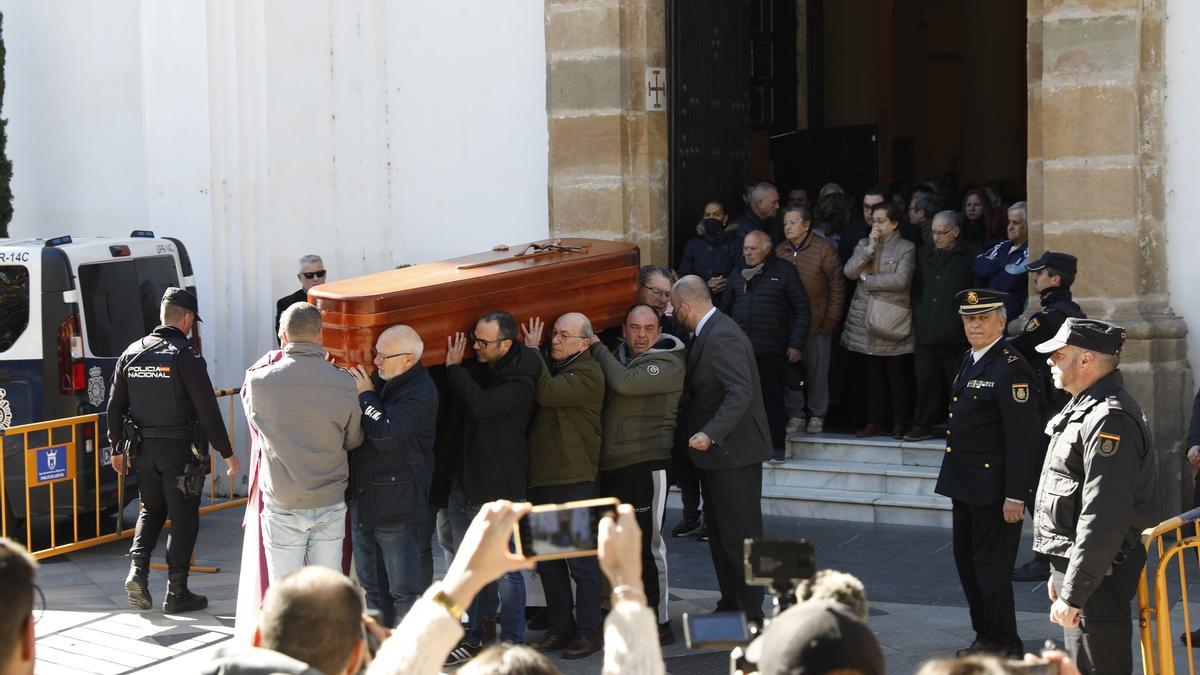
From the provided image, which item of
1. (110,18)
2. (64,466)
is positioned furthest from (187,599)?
(110,18)

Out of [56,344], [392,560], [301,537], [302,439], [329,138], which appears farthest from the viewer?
[329,138]

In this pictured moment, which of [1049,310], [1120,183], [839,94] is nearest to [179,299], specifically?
[1049,310]

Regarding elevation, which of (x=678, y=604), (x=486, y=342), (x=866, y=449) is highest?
(x=486, y=342)

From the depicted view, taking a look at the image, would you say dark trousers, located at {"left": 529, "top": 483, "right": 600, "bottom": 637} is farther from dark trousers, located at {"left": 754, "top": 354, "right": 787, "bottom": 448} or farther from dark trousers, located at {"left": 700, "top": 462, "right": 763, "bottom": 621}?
dark trousers, located at {"left": 754, "top": 354, "right": 787, "bottom": 448}

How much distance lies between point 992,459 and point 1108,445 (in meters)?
1.27

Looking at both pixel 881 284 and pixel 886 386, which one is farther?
pixel 886 386

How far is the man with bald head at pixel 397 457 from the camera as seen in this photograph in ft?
21.3

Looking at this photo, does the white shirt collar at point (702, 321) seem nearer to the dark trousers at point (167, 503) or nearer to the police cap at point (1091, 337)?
the police cap at point (1091, 337)

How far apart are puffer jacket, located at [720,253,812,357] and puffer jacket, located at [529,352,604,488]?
9.68 feet

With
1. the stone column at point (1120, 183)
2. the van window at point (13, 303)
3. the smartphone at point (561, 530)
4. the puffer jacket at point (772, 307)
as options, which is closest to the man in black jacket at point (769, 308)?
the puffer jacket at point (772, 307)

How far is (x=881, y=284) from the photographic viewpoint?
9883 millimetres

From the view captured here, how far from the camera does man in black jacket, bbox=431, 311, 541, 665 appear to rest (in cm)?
670

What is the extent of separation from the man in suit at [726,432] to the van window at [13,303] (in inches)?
166

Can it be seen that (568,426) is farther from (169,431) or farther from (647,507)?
(169,431)
